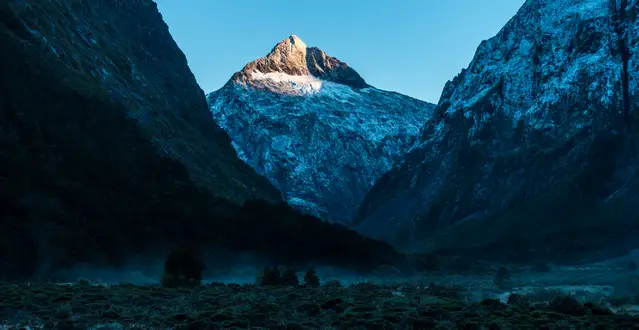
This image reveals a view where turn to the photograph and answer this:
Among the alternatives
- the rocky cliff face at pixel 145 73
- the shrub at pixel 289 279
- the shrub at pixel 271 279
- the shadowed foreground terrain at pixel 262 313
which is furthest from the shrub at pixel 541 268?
the shadowed foreground terrain at pixel 262 313

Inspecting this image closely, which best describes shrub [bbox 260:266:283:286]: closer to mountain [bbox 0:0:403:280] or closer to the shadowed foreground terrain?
mountain [bbox 0:0:403:280]

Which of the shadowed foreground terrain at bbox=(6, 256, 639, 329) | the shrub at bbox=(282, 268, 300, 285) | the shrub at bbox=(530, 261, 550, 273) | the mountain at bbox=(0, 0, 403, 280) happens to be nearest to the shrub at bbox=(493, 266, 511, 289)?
the mountain at bbox=(0, 0, 403, 280)

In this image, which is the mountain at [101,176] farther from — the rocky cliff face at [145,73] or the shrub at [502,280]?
the shrub at [502,280]

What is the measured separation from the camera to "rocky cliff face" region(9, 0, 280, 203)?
403ft

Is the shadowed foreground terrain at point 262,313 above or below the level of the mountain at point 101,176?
below

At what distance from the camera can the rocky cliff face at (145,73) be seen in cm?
12272

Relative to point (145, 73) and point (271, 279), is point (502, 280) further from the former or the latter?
point (145, 73)

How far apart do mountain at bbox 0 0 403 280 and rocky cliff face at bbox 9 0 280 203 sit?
514 millimetres

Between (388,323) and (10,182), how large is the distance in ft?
219

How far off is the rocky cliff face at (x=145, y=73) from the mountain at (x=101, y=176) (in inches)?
20.2

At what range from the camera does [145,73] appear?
549 feet

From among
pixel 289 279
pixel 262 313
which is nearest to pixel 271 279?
pixel 289 279

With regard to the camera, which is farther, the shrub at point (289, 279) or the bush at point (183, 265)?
the shrub at point (289, 279)

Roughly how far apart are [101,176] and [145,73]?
73.1m
